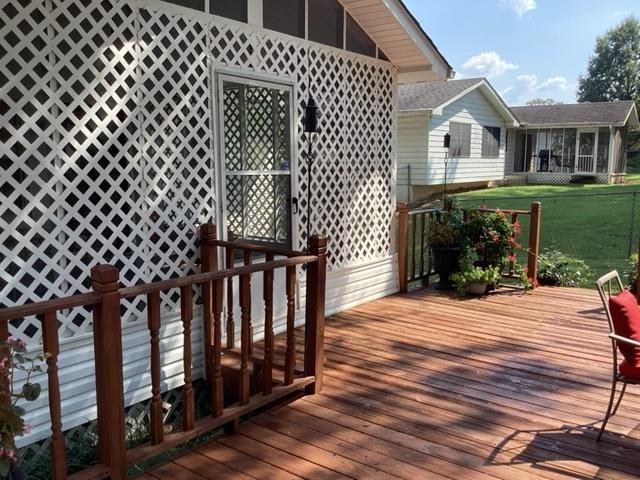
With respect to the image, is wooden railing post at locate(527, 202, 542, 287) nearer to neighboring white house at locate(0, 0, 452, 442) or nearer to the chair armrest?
neighboring white house at locate(0, 0, 452, 442)

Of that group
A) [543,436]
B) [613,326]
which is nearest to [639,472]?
[543,436]

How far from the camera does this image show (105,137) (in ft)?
10.7

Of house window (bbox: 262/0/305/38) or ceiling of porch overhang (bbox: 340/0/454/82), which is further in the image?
ceiling of porch overhang (bbox: 340/0/454/82)

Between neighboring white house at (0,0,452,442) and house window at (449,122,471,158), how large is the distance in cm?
1098

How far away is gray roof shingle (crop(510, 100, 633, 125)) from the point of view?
19.5 metres

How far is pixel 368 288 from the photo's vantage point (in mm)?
5871

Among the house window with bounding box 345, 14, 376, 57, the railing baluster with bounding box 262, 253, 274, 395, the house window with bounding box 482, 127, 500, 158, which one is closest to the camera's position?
the railing baluster with bounding box 262, 253, 274, 395

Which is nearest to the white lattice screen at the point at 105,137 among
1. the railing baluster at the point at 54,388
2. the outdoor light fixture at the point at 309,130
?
the outdoor light fixture at the point at 309,130

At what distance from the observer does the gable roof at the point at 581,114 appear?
1942 cm

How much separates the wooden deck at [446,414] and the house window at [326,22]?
2.60 m

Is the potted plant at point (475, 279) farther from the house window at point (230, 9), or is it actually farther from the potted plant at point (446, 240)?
the house window at point (230, 9)

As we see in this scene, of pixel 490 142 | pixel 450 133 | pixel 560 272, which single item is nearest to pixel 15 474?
pixel 560 272

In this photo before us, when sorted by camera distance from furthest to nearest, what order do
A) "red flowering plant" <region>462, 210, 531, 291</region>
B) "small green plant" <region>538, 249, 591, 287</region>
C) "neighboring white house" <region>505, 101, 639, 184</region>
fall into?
"neighboring white house" <region>505, 101, 639, 184</region>
"small green plant" <region>538, 249, 591, 287</region>
"red flowering plant" <region>462, 210, 531, 291</region>

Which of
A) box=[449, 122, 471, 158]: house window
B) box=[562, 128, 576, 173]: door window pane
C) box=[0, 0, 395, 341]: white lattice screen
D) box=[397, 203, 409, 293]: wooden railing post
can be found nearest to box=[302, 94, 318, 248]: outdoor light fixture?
box=[0, 0, 395, 341]: white lattice screen
